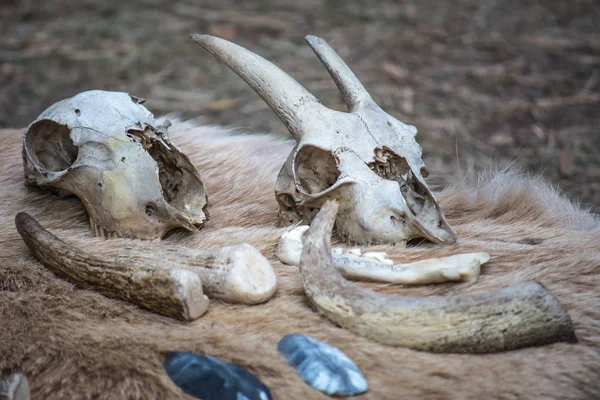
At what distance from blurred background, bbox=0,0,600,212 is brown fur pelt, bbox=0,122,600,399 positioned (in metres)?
1.19

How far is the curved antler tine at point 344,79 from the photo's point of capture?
5.44 feet

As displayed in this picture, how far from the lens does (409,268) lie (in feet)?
4.41

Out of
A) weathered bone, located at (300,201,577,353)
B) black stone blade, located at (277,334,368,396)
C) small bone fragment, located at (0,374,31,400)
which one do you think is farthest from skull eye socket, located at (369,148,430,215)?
small bone fragment, located at (0,374,31,400)

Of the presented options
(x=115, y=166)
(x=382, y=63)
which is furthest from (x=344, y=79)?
(x=382, y=63)

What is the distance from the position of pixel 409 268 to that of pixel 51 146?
34.0 inches

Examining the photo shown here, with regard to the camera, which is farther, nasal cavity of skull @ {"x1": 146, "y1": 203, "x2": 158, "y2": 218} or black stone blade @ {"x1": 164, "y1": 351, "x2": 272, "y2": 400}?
nasal cavity of skull @ {"x1": 146, "y1": 203, "x2": 158, "y2": 218}

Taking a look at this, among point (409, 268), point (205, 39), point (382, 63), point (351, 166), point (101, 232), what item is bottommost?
point (382, 63)

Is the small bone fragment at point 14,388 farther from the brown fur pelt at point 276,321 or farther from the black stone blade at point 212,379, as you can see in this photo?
the black stone blade at point 212,379

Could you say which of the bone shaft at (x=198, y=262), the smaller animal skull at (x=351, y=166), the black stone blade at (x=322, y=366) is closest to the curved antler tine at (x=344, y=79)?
the smaller animal skull at (x=351, y=166)

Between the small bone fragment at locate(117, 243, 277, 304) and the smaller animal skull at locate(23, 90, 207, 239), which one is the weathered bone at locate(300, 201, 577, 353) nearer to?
the small bone fragment at locate(117, 243, 277, 304)

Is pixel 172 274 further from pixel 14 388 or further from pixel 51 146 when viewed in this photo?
pixel 51 146

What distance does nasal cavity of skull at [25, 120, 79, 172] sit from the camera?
62.4 inches

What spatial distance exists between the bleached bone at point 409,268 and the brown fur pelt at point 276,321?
0.02 metres

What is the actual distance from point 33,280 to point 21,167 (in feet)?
1.69
